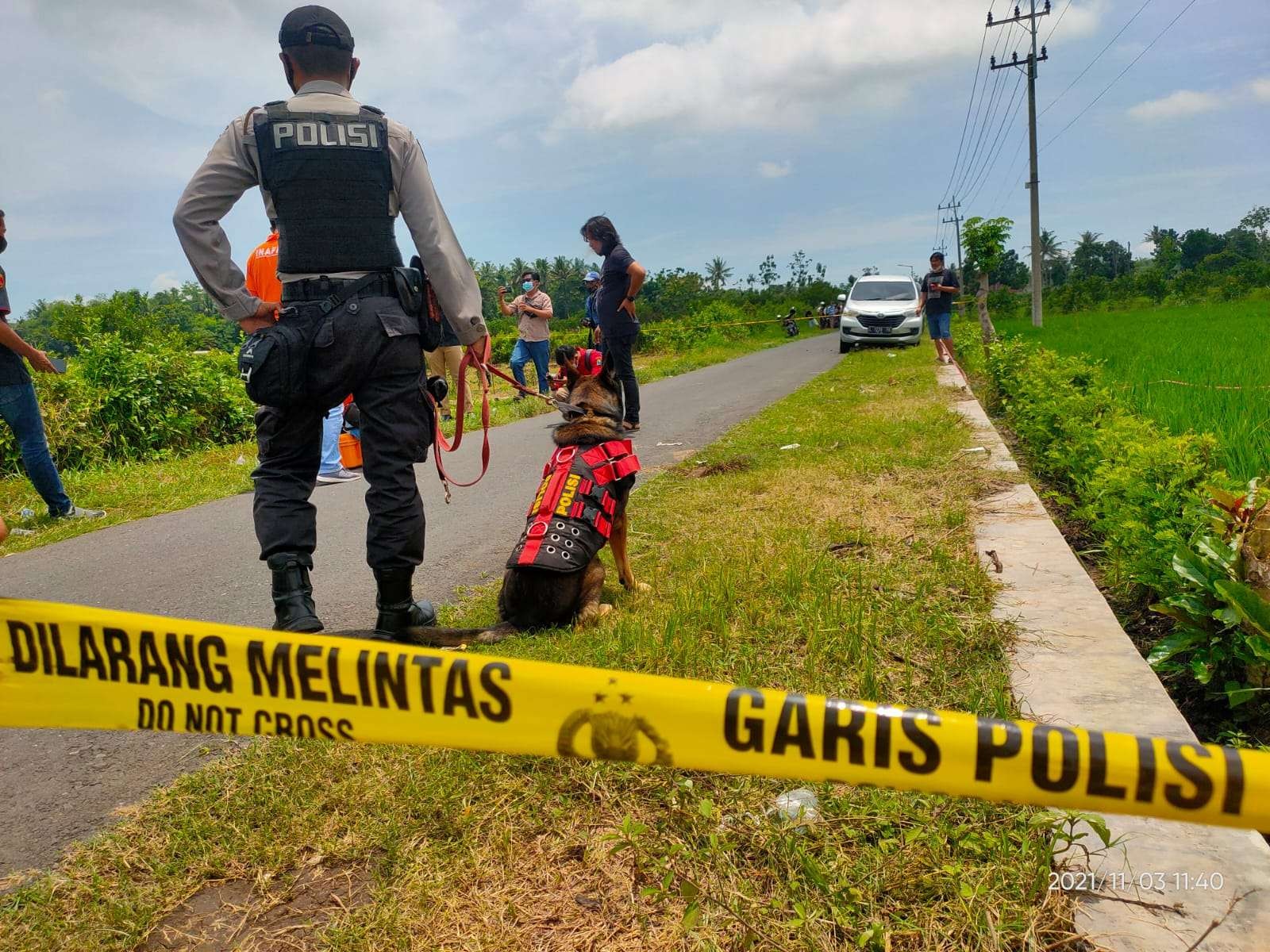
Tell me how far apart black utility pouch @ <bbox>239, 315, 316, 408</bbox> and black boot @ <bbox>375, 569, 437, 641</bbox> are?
71 cm

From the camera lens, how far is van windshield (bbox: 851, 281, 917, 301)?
18531 mm

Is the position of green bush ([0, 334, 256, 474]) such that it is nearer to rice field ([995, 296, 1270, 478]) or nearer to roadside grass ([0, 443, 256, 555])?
roadside grass ([0, 443, 256, 555])

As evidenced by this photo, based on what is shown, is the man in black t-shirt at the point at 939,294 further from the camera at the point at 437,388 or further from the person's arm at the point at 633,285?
the camera at the point at 437,388

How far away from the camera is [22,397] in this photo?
505 cm

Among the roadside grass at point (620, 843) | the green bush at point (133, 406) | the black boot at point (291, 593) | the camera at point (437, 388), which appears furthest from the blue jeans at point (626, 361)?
the green bush at point (133, 406)

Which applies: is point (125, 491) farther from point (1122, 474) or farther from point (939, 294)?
point (939, 294)

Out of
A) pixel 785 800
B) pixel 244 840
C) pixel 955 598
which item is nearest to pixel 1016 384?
pixel 955 598

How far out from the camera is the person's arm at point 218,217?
2576 mm

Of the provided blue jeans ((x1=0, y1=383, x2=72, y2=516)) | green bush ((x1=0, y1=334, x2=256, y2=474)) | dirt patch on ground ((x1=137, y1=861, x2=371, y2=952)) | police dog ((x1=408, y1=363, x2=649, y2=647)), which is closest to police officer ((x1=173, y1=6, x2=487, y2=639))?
police dog ((x1=408, y1=363, x2=649, y2=647))

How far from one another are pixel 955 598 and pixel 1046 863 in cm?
154

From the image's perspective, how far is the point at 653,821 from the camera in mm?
1762

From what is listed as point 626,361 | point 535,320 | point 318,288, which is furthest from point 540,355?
point 318,288

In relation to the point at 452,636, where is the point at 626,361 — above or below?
above
